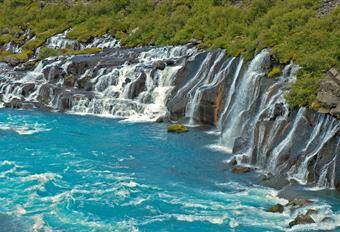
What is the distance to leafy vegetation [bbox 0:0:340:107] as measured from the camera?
132 ft

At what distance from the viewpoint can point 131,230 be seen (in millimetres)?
26219

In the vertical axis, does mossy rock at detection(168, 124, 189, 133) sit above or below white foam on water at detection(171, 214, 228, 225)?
above

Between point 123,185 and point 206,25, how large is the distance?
33877mm

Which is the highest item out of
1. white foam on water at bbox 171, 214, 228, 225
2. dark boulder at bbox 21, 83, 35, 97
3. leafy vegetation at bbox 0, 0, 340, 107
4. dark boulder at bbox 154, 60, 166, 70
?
leafy vegetation at bbox 0, 0, 340, 107

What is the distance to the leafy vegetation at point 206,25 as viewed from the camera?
40281mm

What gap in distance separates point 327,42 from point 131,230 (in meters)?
22.0

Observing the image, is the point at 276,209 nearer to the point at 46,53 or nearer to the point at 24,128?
the point at 24,128

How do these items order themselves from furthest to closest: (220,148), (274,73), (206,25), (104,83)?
(206,25), (104,83), (274,73), (220,148)

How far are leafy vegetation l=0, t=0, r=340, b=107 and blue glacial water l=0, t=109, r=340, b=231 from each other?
7848 millimetres

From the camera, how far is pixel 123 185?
32.1 meters

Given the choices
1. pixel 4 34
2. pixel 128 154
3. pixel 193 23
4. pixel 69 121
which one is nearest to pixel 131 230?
pixel 128 154

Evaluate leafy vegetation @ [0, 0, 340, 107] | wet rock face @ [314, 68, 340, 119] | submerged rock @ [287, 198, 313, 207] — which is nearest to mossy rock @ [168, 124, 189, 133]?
leafy vegetation @ [0, 0, 340, 107]

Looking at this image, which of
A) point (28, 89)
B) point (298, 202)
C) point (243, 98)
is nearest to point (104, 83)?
point (28, 89)

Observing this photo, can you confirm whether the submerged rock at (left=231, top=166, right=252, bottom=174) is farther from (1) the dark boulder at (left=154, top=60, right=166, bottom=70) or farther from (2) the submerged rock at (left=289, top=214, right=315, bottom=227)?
(1) the dark boulder at (left=154, top=60, right=166, bottom=70)
